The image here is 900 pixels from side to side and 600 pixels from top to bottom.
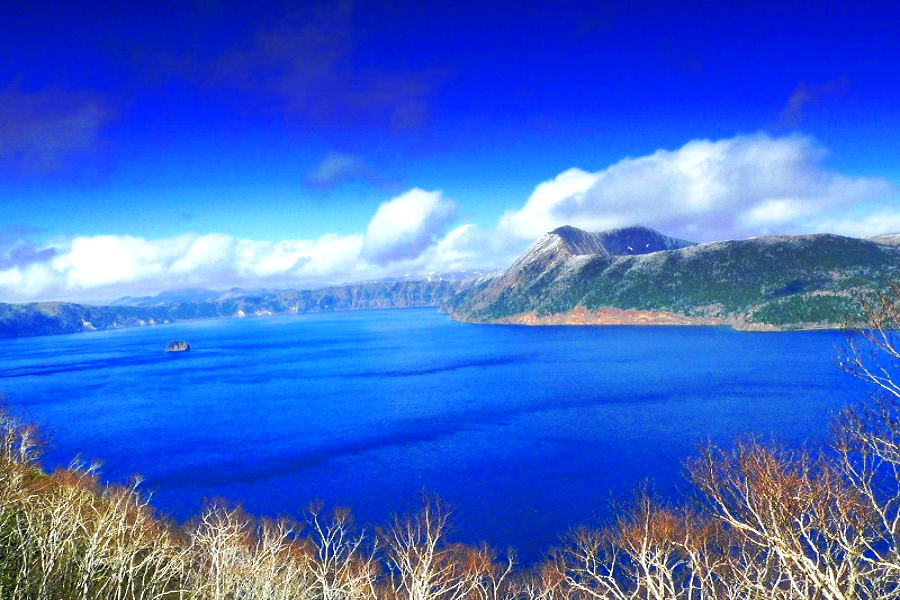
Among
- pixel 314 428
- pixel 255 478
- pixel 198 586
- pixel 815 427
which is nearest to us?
pixel 198 586

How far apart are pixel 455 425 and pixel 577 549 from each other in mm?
40468

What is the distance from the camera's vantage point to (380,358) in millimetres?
163125

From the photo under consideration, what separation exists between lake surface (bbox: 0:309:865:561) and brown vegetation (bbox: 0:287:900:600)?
7.32m

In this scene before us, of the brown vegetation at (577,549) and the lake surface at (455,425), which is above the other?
the brown vegetation at (577,549)

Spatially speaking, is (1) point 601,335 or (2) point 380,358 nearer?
(2) point 380,358

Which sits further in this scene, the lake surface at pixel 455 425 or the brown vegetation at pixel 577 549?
the lake surface at pixel 455 425

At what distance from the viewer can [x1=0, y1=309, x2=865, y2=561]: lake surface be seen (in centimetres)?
5103

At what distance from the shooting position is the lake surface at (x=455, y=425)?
5103cm

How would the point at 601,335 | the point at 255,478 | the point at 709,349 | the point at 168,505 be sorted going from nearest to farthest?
1. the point at 168,505
2. the point at 255,478
3. the point at 709,349
4. the point at 601,335

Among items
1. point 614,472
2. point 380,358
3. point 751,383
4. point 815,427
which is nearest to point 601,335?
point 380,358

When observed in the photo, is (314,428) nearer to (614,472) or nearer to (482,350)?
(614,472)

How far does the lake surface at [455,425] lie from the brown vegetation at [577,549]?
7.32 meters

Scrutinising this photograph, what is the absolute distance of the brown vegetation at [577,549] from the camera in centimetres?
1444

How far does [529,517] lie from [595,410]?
41.0m
